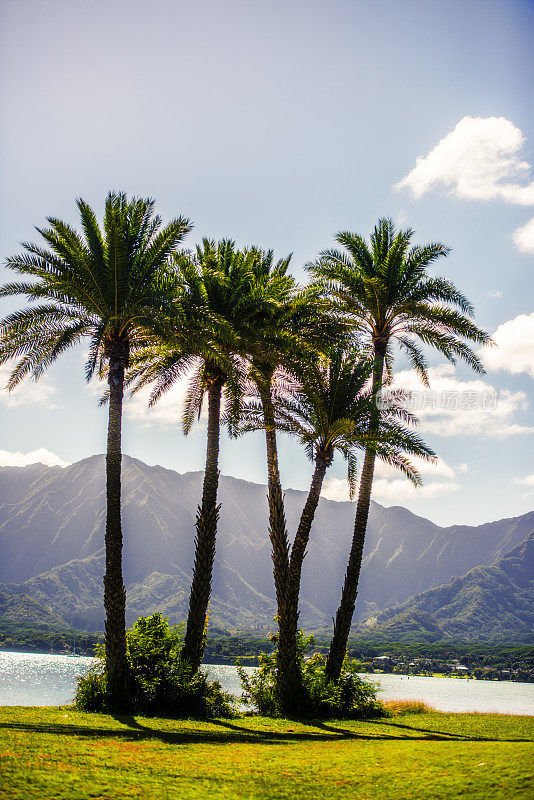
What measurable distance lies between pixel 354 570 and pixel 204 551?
224 inches

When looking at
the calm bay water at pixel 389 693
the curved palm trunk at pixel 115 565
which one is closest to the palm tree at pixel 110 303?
the curved palm trunk at pixel 115 565

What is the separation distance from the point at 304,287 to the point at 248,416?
5.54 meters

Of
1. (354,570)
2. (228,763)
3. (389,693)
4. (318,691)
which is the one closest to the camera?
(228,763)

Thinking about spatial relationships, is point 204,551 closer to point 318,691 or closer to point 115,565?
point 115,565

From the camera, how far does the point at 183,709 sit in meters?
16.8

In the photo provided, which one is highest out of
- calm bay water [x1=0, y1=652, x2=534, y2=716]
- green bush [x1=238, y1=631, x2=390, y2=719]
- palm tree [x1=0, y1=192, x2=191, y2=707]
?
palm tree [x1=0, y1=192, x2=191, y2=707]

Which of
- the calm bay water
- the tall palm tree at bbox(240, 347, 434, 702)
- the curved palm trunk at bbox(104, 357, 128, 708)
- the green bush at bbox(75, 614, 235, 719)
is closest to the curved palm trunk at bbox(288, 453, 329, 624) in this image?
the tall palm tree at bbox(240, 347, 434, 702)

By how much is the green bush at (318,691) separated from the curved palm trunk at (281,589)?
1.50 feet

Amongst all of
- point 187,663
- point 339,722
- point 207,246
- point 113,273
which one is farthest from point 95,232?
point 339,722

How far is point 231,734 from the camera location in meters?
13.5

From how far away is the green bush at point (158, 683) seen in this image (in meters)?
16.2

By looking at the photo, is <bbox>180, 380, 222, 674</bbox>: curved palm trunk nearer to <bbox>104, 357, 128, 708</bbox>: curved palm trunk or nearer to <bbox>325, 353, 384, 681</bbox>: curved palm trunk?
<bbox>104, 357, 128, 708</bbox>: curved palm trunk

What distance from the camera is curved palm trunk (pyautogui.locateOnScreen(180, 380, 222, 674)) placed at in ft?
62.3

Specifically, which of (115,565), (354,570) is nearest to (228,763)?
(115,565)
